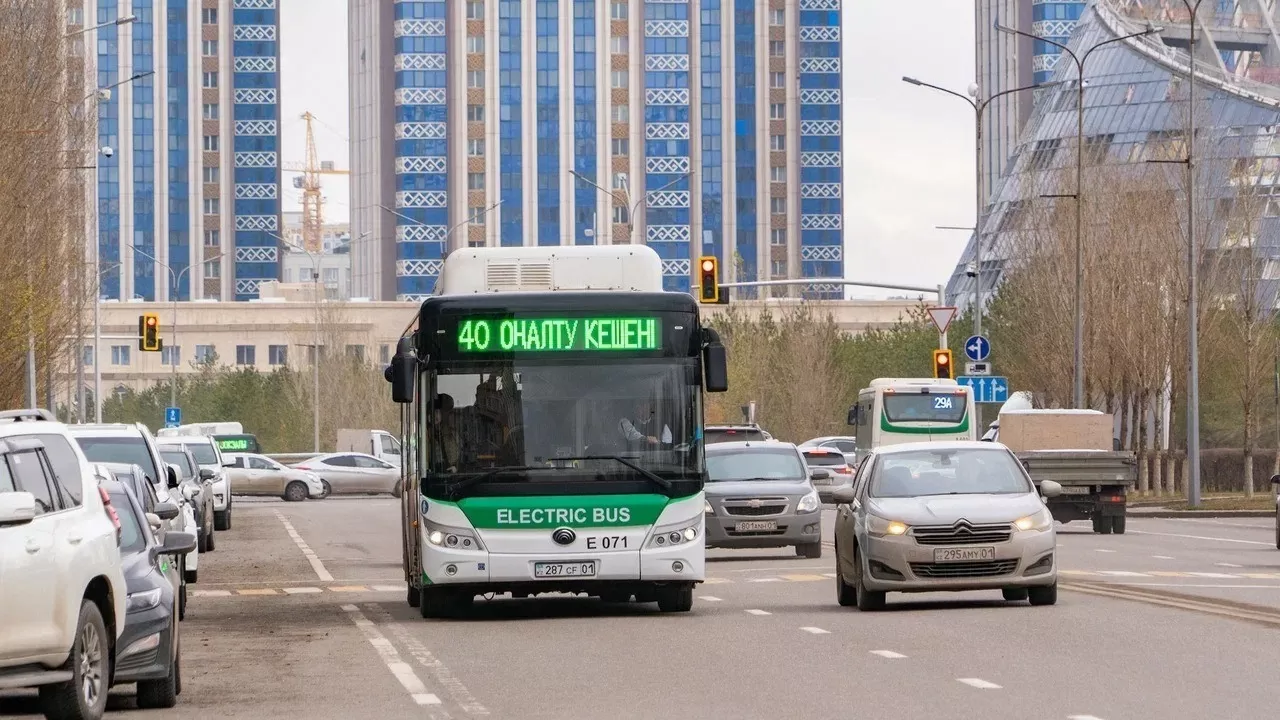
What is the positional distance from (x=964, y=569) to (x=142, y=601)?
344 inches

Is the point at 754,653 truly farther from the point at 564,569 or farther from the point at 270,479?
the point at 270,479

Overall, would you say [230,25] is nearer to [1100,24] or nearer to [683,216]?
[683,216]

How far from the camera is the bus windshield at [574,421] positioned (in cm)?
1988

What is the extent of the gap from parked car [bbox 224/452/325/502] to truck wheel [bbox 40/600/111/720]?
62.2m

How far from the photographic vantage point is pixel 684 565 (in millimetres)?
20125

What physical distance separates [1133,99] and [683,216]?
8452cm

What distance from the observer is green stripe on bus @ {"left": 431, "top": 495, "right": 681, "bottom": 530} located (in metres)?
19.9

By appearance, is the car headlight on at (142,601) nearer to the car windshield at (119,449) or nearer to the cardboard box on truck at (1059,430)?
the car windshield at (119,449)

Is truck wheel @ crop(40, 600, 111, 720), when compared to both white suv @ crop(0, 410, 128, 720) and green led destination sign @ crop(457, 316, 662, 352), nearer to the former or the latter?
white suv @ crop(0, 410, 128, 720)

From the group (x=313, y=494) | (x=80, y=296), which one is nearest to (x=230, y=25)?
(x=313, y=494)

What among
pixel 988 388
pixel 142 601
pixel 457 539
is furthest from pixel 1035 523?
pixel 988 388

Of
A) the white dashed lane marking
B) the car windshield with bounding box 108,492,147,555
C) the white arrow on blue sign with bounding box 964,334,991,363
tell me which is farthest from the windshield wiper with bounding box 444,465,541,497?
the white arrow on blue sign with bounding box 964,334,991,363

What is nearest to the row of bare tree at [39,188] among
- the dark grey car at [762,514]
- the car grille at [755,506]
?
the dark grey car at [762,514]

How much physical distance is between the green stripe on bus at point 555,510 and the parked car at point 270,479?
180ft
